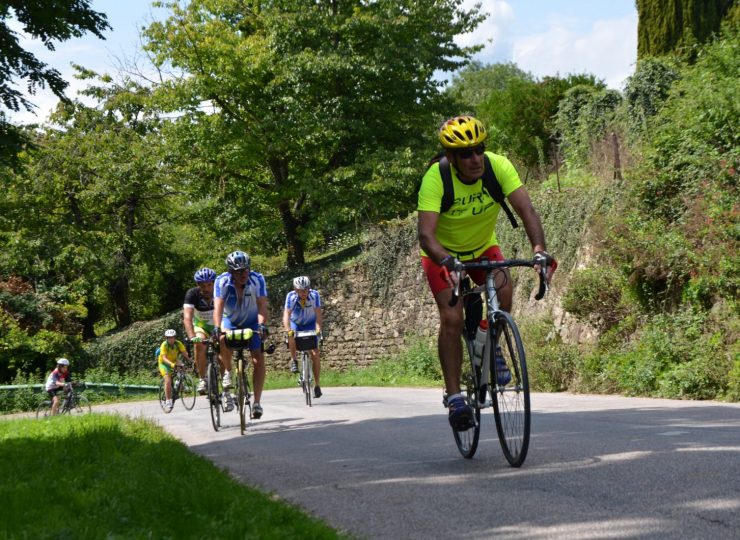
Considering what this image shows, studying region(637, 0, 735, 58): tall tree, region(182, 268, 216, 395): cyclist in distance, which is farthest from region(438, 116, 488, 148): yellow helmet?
region(637, 0, 735, 58): tall tree

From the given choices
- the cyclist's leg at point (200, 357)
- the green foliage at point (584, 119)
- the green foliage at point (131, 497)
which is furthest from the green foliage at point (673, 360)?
the green foliage at point (584, 119)

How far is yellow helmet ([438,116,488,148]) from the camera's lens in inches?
250

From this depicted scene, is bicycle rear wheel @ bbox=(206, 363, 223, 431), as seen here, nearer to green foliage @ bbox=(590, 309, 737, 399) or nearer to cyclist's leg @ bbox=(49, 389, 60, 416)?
green foliage @ bbox=(590, 309, 737, 399)

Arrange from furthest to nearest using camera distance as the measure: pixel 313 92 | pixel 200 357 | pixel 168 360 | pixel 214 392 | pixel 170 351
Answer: pixel 313 92 < pixel 170 351 < pixel 168 360 < pixel 200 357 < pixel 214 392

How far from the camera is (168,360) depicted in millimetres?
20141

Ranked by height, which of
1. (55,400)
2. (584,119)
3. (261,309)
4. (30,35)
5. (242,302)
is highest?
(584,119)

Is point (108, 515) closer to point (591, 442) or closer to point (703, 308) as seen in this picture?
point (591, 442)

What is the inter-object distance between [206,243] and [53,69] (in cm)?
2968

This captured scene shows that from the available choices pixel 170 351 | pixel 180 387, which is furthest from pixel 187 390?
pixel 170 351

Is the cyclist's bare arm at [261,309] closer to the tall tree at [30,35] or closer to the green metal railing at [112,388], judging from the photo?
the tall tree at [30,35]

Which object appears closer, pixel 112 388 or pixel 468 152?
pixel 468 152

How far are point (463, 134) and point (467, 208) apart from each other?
→ 560 mm

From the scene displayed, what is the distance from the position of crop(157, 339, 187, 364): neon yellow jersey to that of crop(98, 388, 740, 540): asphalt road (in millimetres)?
9353

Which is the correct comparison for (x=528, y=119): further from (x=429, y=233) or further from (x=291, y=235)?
(x=429, y=233)
